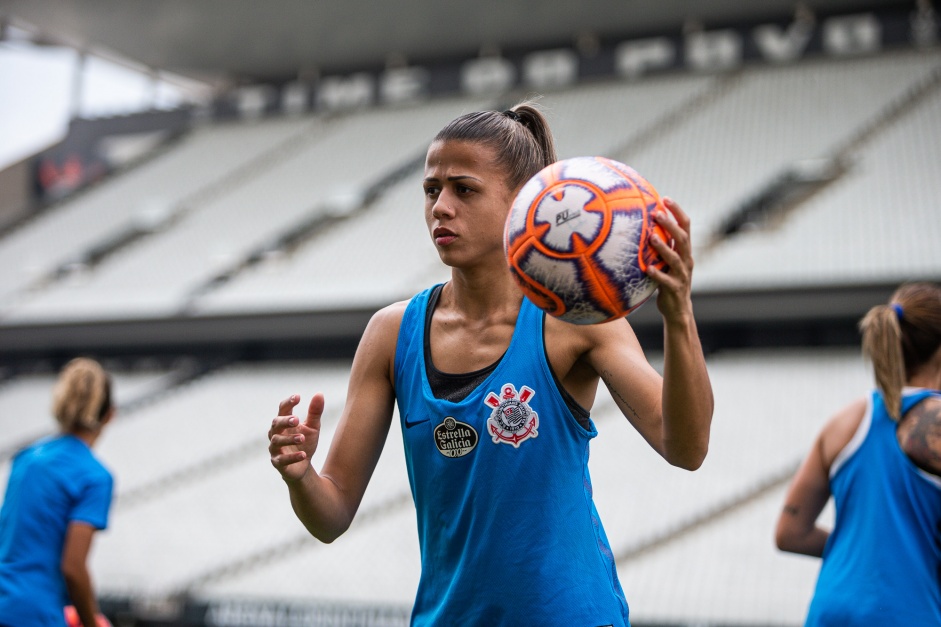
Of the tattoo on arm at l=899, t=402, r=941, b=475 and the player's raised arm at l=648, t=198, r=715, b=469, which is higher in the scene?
the player's raised arm at l=648, t=198, r=715, b=469

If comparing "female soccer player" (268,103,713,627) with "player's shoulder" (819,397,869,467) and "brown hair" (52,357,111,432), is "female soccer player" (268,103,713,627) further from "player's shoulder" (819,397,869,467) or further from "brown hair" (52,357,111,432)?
"brown hair" (52,357,111,432)

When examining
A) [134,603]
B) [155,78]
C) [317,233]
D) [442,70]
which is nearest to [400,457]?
[134,603]

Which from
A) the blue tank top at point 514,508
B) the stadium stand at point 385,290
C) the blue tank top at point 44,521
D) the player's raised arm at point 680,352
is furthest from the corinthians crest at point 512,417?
the stadium stand at point 385,290

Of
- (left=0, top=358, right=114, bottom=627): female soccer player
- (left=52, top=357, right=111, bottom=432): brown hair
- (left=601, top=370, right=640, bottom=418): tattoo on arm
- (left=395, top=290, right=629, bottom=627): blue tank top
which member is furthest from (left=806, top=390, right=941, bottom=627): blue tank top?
(left=52, top=357, right=111, bottom=432): brown hair

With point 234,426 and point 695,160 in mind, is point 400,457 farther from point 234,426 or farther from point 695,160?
point 695,160

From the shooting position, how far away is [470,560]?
6.63 ft

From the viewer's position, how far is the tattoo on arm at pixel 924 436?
2941mm

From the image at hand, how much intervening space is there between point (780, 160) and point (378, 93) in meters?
8.16

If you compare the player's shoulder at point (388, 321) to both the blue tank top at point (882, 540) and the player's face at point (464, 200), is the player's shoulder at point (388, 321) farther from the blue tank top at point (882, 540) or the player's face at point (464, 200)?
the blue tank top at point (882, 540)

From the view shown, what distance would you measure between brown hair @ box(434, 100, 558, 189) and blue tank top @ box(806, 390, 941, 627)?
5.07 ft

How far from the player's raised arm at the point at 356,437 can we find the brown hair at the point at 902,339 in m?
1.66

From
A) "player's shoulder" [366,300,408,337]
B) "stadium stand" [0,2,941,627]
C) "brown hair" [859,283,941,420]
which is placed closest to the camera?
"player's shoulder" [366,300,408,337]

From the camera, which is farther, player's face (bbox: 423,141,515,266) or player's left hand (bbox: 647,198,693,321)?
player's face (bbox: 423,141,515,266)

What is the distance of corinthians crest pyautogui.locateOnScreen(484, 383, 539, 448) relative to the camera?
200cm
